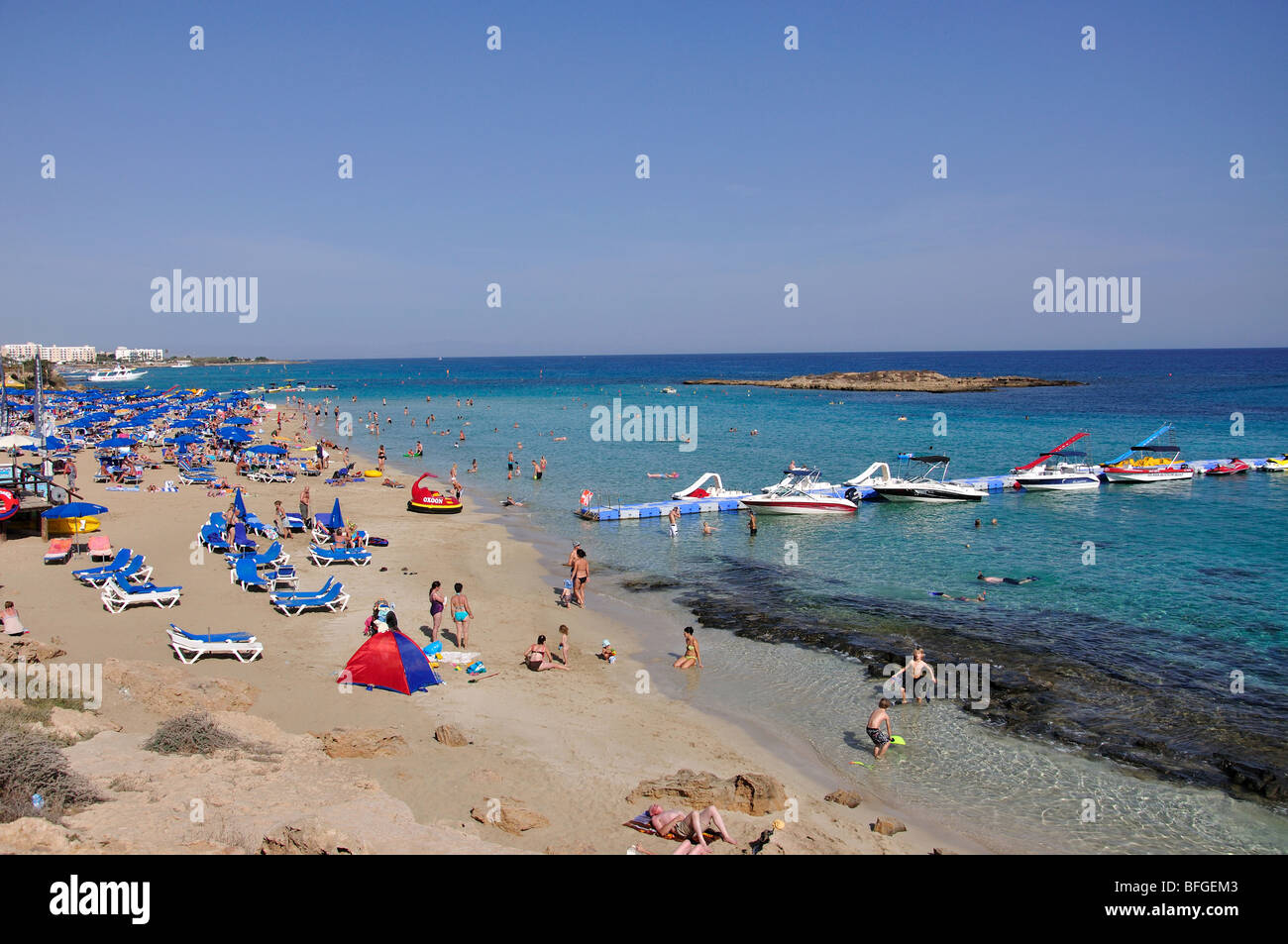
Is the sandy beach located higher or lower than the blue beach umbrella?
lower

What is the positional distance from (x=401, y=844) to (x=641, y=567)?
1662cm

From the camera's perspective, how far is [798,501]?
3334cm

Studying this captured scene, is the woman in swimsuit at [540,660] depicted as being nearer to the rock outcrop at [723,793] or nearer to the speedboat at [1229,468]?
the rock outcrop at [723,793]

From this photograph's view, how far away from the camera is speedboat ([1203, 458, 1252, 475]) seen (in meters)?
44.6

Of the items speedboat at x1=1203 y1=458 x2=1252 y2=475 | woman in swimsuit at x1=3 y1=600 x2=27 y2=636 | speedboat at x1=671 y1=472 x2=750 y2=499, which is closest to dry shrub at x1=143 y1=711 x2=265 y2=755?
woman in swimsuit at x1=3 y1=600 x2=27 y2=636

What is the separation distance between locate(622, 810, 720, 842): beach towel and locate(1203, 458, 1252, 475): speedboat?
47.1 metres

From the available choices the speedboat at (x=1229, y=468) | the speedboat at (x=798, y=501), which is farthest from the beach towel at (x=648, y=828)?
the speedboat at (x=1229, y=468)

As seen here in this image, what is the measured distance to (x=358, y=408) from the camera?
296 ft

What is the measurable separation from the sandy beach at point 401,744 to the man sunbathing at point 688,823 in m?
0.17

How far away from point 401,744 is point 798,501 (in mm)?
24202

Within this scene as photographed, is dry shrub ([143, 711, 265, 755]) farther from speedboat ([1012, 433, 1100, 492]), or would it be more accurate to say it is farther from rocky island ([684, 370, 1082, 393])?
rocky island ([684, 370, 1082, 393])

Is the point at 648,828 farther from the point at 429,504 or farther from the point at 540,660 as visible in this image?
the point at 429,504

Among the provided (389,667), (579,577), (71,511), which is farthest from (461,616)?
(71,511)

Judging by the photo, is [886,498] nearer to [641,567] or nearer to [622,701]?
[641,567]
